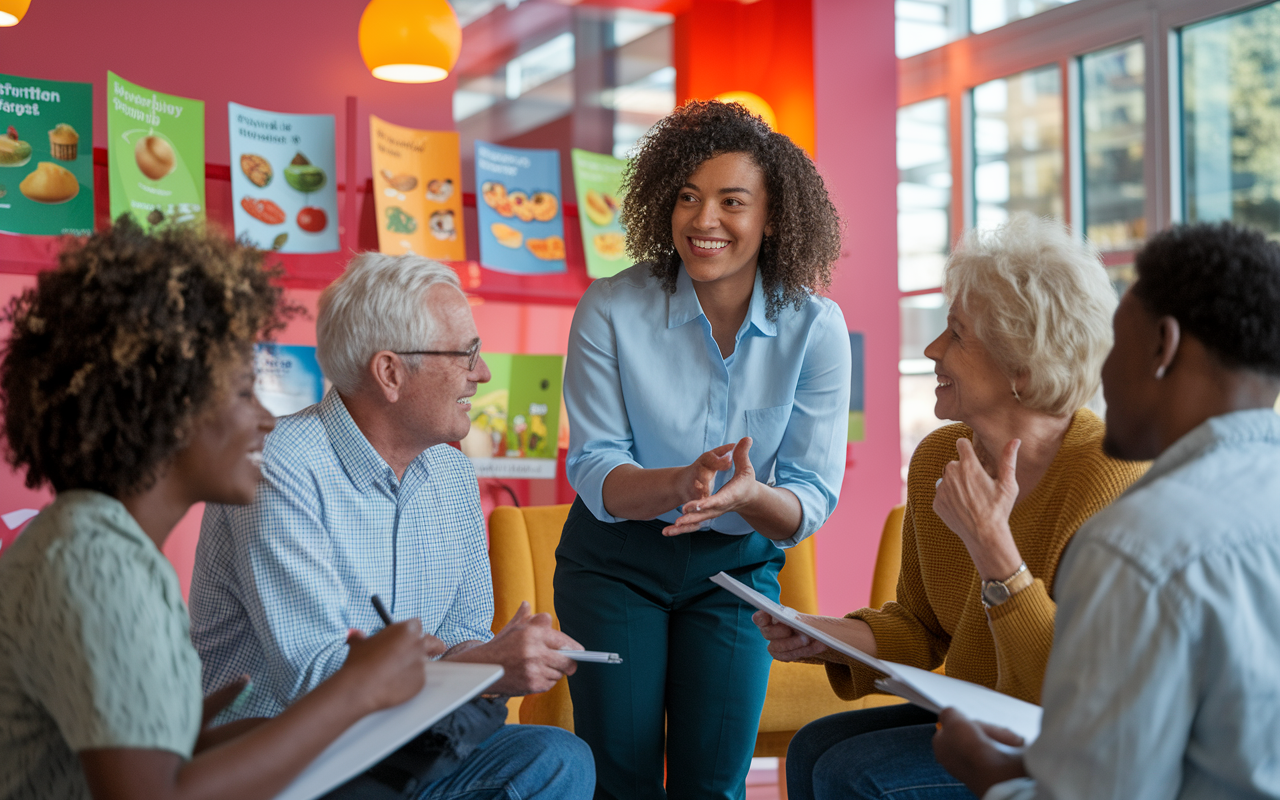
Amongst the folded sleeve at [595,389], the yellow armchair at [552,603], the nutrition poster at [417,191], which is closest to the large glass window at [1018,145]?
the nutrition poster at [417,191]

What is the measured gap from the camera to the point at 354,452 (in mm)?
1752

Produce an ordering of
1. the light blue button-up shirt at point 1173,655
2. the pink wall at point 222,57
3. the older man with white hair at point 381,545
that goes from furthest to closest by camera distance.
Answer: the pink wall at point 222,57 < the older man with white hair at point 381,545 < the light blue button-up shirt at point 1173,655

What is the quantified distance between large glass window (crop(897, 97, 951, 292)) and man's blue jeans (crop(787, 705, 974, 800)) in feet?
12.5

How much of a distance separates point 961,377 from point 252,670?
1.23 m

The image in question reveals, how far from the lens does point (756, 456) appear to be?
2.13 metres

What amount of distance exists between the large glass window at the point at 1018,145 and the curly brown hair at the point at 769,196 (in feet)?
9.84

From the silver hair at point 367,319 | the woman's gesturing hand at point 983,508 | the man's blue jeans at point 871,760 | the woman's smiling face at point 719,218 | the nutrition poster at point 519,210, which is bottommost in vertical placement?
the man's blue jeans at point 871,760

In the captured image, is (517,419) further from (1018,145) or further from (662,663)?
(1018,145)

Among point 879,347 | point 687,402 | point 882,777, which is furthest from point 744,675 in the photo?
point 879,347

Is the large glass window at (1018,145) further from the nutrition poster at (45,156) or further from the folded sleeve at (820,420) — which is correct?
the nutrition poster at (45,156)

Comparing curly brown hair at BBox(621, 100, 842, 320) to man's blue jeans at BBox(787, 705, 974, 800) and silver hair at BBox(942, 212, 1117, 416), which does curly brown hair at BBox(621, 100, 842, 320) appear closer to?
silver hair at BBox(942, 212, 1117, 416)

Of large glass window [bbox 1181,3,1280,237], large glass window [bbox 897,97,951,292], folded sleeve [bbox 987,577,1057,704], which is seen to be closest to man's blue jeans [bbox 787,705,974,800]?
folded sleeve [bbox 987,577,1057,704]

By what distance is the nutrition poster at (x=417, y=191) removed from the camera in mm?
3617

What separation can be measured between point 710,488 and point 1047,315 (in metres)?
0.61
